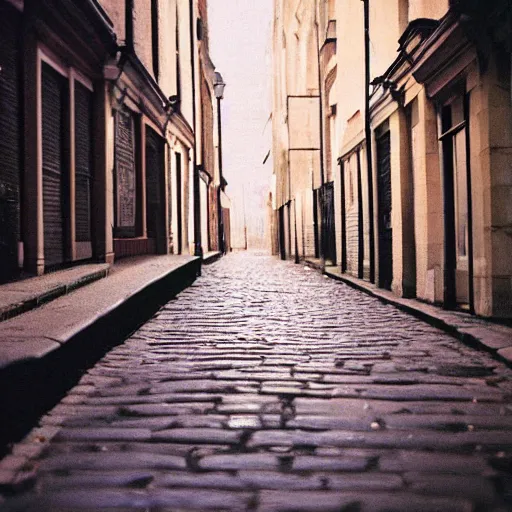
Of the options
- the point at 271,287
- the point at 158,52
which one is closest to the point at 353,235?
the point at 271,287

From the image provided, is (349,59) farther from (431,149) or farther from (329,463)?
(329,463)

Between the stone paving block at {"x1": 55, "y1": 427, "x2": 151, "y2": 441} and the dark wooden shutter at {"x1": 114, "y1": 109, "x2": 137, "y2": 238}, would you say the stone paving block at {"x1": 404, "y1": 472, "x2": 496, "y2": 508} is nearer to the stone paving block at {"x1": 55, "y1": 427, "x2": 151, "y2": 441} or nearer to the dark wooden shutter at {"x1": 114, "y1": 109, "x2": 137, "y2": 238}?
the stone paving block at {"x1": 55, "y1": 427, "x2": 151, "y2": 441}

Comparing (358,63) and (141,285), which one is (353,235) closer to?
(358,63)

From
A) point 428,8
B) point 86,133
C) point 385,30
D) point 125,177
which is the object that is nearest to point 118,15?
point 86,133

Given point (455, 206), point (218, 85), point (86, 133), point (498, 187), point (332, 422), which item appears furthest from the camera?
point (218, 85)

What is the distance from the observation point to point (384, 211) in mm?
11039

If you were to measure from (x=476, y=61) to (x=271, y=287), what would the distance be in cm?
648

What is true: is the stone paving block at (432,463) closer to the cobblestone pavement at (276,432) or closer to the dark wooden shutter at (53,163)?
the cobblestone pavement at (276,432)

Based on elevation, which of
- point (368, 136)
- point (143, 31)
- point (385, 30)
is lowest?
point (368, 136)

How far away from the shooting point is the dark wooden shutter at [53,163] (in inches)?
321

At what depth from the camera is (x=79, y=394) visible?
3.96 meters

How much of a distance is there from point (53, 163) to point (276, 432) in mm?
6477

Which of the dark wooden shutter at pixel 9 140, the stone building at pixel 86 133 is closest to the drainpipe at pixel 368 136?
the stone building at pixel 86 133

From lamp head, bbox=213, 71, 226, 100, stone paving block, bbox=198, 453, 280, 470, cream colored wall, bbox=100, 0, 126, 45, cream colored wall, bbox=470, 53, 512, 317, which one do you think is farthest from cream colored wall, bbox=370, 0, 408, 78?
lamp head, bbox=213, 71, 226, 100
